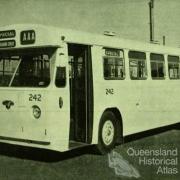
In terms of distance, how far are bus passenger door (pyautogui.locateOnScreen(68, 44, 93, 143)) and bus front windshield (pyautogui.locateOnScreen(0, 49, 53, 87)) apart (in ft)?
3.00

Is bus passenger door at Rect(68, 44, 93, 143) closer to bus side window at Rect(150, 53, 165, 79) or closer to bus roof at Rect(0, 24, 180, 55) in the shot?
bus roof at Rect(0, 24, 180, 55)

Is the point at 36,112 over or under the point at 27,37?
under

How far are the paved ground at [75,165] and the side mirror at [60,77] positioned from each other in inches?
62.4

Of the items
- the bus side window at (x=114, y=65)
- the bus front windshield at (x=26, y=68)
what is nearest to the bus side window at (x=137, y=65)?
the bus side window at (x=114, y=65)

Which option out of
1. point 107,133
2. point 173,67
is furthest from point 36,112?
point 173,67

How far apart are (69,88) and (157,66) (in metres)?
4.59

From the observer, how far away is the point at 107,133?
11125mm

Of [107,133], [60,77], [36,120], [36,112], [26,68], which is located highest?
[26,68]

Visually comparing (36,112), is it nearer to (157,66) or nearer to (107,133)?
(107,133)

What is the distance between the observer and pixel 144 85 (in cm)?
1279

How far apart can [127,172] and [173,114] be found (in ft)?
19.8

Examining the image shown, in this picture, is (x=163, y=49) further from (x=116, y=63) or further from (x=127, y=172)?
(x=127, y=172)

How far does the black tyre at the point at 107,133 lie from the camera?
10.8 m

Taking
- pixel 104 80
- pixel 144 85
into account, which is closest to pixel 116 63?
pixel 104 80
